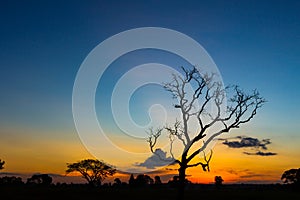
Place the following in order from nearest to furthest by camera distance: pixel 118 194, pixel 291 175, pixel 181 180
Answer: pixel 181 180, pixel 118 194, pixel 291 175

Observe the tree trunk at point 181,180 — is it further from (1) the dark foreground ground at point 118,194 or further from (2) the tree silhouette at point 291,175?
(2) the tree silhouette at point 291,175

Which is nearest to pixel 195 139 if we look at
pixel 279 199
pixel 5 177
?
pixel 279 199

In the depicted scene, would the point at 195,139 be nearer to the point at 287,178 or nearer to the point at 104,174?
the point at 104,174

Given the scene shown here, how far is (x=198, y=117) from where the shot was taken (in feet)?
115

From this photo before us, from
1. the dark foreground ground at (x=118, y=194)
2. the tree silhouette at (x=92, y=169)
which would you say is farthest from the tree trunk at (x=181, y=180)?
the tree silhouette at (x=92, y=169)

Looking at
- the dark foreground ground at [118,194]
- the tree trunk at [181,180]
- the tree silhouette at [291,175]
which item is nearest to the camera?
the tree trunk at [181,180]

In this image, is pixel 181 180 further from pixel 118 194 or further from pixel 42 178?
pixel 42 178

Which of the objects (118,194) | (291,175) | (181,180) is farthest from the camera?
(291,175)

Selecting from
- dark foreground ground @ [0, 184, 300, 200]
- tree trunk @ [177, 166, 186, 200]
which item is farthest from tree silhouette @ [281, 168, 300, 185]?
tree trunk @ [177, 166, 186, 200]

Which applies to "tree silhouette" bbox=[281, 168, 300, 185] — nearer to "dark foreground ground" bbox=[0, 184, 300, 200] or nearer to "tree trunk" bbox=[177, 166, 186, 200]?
"dark foreground ground" bbox=[0, 184, 300, 200]

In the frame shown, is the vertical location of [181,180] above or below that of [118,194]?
below

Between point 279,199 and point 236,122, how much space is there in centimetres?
4169

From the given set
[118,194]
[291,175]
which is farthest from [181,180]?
[291,175]

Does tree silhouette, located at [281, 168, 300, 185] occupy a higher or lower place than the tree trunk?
higher
